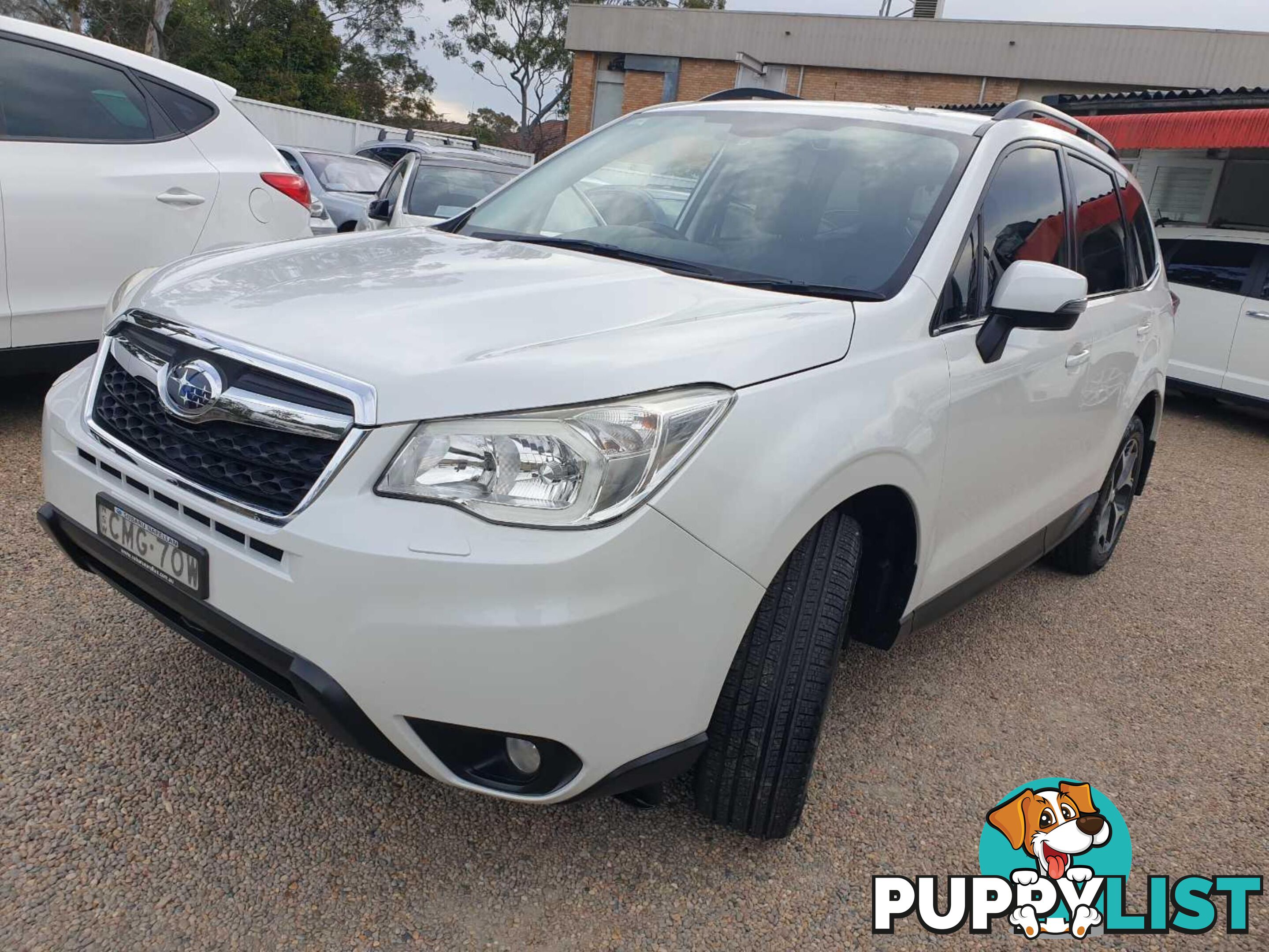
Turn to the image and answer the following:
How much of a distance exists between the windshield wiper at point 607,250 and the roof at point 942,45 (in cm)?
2491

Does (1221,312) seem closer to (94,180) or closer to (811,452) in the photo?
(811,452)

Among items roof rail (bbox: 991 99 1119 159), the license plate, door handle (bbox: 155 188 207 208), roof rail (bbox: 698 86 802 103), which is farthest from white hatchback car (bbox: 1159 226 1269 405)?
the license plate

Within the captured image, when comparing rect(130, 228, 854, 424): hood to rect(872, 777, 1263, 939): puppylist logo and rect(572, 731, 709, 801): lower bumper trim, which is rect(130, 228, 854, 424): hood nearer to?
rect(572, 731, 709, 801): lower bumper trim

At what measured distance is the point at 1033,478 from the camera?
3059mm

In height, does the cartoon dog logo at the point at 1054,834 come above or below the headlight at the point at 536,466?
below

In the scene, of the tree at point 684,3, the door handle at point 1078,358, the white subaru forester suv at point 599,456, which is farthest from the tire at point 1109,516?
the tree at point 684,3

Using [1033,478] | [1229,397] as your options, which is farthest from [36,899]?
[1229,397]

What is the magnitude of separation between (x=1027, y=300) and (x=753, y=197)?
809 mm

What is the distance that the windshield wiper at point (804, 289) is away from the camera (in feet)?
7.70

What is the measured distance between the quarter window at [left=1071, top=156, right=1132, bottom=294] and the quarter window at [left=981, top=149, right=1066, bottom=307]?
18 centimetres

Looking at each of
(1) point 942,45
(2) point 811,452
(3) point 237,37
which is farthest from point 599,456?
(3) point 237,37

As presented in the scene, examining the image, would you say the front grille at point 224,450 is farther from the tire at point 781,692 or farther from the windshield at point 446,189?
the windshield at point 446,189

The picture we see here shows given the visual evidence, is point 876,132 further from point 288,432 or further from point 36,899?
point 36,899

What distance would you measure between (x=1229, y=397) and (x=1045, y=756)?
703 centimetres
